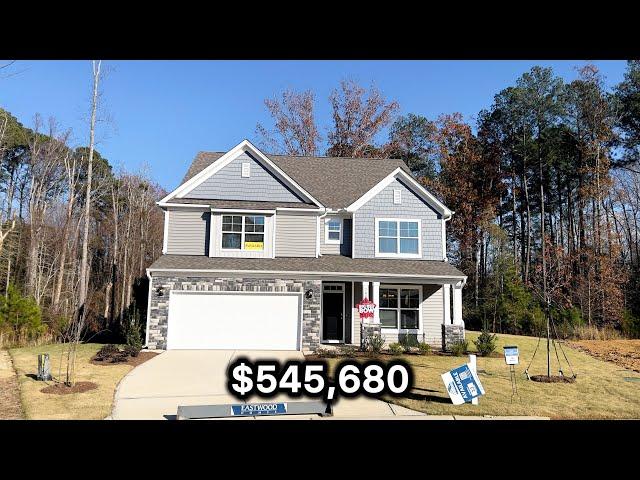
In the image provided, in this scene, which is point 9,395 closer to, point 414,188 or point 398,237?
point 398,237

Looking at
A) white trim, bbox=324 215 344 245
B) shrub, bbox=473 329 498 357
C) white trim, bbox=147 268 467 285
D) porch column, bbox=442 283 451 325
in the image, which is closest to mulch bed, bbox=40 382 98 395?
white trim, bbox=147 268 467 285

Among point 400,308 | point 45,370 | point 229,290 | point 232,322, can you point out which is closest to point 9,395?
point 45,370

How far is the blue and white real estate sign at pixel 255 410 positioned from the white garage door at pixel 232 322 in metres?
7.77

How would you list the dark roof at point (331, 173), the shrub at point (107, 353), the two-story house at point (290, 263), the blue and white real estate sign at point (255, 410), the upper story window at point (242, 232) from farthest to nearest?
the dark roof at point (331, 173) < the upper story window at point (242, 232) < the two-story house at point (290, 263) < the shrub at point (107, 353) < the blue and white real estate sign at point (255, 410)

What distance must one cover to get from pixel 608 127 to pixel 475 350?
1811 centimetres

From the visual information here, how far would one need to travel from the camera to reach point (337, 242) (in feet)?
55.5

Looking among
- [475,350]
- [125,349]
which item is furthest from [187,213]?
[475,350]

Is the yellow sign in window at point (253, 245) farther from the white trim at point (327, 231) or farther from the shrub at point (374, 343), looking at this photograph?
the shrub at point (374, 343)

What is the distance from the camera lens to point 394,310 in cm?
1620

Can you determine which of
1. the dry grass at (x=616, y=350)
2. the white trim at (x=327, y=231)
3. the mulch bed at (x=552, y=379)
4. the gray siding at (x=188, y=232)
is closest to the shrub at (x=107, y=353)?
the gray siding at (x=188, y=232)

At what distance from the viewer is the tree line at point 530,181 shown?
23.8 metres

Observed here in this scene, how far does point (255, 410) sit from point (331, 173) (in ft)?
45.3

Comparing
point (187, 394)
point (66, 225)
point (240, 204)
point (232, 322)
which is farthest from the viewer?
point (66, 225)
